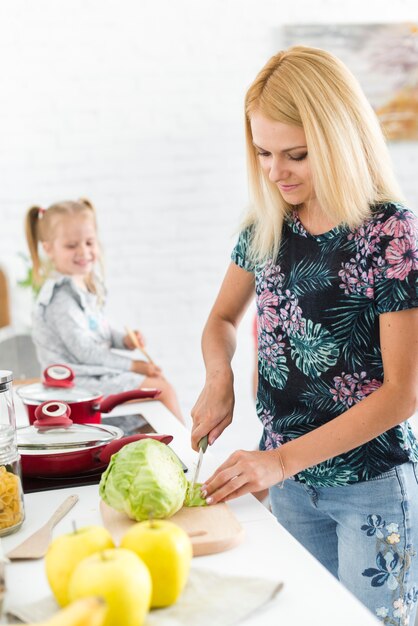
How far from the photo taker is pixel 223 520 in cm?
121

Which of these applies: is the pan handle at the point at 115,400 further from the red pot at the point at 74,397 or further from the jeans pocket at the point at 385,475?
the jeans pocket at the point at 385,475

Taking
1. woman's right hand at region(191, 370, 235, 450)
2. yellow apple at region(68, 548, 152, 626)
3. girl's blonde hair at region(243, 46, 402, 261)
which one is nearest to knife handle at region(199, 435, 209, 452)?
woman's right hand at region(191, 370, 235, 450)

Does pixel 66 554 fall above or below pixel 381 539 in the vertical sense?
above

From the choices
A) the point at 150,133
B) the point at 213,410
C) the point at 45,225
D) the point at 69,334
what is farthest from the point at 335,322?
the point at 150,133

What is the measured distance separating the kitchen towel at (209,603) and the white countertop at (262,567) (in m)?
0.02

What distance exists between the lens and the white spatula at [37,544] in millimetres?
1118

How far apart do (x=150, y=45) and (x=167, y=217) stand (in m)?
0.87

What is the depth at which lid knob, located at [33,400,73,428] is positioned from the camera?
58.8 inches

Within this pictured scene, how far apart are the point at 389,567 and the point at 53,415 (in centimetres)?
68

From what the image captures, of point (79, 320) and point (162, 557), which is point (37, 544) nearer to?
point (162, 557)

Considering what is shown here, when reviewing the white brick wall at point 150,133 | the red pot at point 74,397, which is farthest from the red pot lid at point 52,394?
the white brick wall at point 150,133

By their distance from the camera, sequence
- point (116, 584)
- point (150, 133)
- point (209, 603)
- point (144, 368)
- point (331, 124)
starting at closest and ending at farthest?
point (116, 584) → point (209, 603) → point (331, 124) → point (144, 368) → point (150, 133)

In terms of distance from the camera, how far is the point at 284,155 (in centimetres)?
142

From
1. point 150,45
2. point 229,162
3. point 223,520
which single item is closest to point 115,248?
point 229,162
